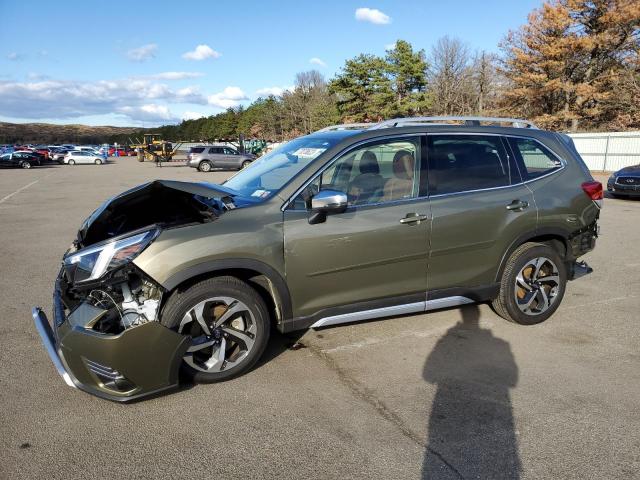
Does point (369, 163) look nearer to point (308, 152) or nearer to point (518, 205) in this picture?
point (308, 152)

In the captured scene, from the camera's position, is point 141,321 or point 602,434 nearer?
point 602,434

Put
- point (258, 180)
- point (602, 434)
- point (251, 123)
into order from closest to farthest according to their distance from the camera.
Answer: point (602, 434), point (258, 180), point (251, 123)

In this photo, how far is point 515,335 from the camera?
174 inches

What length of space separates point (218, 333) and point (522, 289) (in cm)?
284

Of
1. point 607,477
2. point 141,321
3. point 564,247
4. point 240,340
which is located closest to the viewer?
point 607,477

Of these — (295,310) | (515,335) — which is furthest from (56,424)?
(515,335)

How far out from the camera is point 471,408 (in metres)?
3.22

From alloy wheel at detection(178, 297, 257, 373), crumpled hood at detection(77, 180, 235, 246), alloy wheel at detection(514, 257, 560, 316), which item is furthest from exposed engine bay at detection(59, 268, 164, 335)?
alloy wheel at detection(514, 257, 560, 316)

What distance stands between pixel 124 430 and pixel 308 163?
2227 millimetres

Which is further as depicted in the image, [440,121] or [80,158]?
[80,158]

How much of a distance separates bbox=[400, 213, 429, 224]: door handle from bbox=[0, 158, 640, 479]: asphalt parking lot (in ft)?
3.49

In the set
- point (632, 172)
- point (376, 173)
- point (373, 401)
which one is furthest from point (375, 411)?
point (632, 172)

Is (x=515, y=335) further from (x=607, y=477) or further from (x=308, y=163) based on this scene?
(x=308, y=163)

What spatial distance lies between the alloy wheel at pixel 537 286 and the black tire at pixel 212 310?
2442 mm
